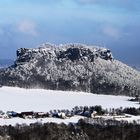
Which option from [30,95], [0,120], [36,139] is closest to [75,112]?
[0,120]

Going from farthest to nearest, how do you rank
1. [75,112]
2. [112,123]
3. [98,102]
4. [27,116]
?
[98,102] → [75,112] → [27,116] → [112,123]

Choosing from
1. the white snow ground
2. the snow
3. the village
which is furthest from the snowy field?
the snow

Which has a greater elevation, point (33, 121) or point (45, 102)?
point (45, 102)

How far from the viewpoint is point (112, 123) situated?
402 ft

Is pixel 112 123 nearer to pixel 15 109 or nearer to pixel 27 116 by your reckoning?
pixel 27 116

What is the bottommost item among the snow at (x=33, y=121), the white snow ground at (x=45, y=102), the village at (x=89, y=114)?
the snow at (x=33, y=121)

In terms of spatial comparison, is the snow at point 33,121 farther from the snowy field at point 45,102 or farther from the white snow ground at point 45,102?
the snowy field at point 45,102

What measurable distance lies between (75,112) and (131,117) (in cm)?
1637

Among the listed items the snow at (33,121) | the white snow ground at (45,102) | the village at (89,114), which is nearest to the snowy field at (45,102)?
the white snow ground at (45,102)

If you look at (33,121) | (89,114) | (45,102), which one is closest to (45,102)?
(45,102)

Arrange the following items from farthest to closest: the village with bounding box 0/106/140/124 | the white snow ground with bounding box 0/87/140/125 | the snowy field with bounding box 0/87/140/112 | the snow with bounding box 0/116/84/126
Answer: the snowy field with bounding box 0/87/140/112 < the white snow ground with bounding box 0/87/140/125 < the village with bounding box 0/106/140/124 < the snow with bounding box 0/116/84/126

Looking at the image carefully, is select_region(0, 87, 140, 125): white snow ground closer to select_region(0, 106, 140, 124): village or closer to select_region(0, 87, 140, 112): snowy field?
select_region(0, 87, 140, 112): snowy field

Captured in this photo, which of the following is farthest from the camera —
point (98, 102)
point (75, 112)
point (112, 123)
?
point (98, 102)

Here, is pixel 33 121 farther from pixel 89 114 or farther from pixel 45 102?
pixel 45 102
